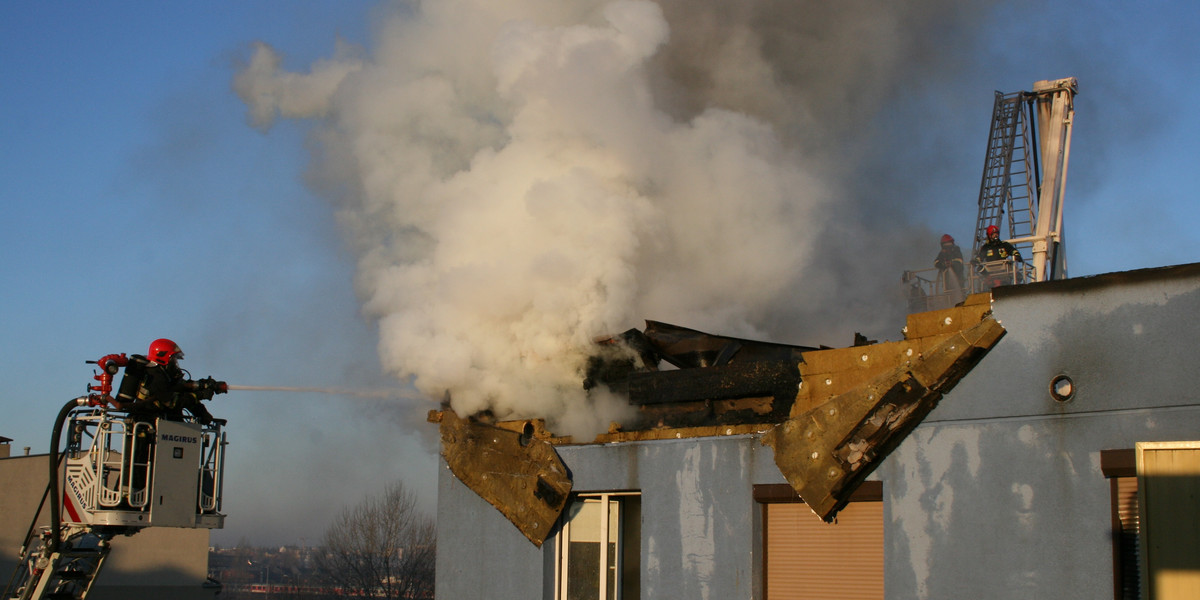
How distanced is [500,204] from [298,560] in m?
186

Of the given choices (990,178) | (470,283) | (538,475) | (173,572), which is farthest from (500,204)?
(173,572)

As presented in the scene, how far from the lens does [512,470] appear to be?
11.1 m

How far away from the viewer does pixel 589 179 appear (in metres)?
11.2

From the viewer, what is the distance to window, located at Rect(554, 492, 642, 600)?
10.4 m

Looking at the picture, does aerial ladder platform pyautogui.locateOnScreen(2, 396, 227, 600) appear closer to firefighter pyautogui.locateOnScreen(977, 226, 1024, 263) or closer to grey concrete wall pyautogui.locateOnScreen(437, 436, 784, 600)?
grey concrete wall pyautogui.locateOnScreen(437, 436, 784, 600)

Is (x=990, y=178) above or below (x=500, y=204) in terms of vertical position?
above

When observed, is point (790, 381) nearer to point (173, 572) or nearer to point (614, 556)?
point (614, 556)

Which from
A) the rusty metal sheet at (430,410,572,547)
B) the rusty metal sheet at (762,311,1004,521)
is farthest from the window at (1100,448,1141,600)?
the rusty metal sheet at (430,410,572,547)

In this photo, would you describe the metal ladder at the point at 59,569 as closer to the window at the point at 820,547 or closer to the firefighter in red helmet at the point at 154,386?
the firefighter in red helmet at the point at 154,386

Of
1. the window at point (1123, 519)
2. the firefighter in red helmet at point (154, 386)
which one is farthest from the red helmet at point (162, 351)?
the window at point (1123, 519)

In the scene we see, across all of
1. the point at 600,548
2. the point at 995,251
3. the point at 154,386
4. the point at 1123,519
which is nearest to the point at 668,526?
the point at 600,548

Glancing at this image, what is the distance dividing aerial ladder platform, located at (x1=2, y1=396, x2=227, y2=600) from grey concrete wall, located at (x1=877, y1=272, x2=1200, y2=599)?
7175 mm

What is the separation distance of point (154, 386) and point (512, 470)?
3810mm

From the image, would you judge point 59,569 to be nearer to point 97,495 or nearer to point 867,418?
point 97,495
